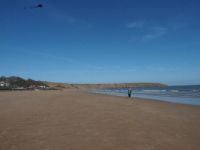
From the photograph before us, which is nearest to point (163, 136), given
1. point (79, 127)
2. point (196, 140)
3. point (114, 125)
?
point (196, 140)

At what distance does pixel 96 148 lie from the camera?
6.30 m

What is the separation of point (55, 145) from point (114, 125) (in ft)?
11.9

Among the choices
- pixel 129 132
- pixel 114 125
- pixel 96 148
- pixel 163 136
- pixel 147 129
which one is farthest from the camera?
pixel 114 125

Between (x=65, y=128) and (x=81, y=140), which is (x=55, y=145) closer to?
(x=81, y=140)

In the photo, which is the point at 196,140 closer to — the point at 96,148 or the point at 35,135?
the point at 96,148

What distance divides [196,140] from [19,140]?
547cm

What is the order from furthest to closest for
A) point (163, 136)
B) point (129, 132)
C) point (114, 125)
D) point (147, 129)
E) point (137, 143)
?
point (114, 125) < point (147, 129) < point (129, 132) < point (163, 136) < point (137, 143)

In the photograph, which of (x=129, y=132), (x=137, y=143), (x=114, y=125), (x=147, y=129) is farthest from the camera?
(x=114, y=125)

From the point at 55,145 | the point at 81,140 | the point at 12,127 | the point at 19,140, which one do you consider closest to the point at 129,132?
the point at 81,140

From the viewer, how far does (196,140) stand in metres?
7.16

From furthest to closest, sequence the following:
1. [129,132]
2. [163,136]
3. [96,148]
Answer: [129,132]
[163,136]
[96,148]

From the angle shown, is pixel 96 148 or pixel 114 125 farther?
pixel 114 125

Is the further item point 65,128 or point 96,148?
point 65,128

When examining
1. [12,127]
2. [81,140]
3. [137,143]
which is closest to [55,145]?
[81,140]
